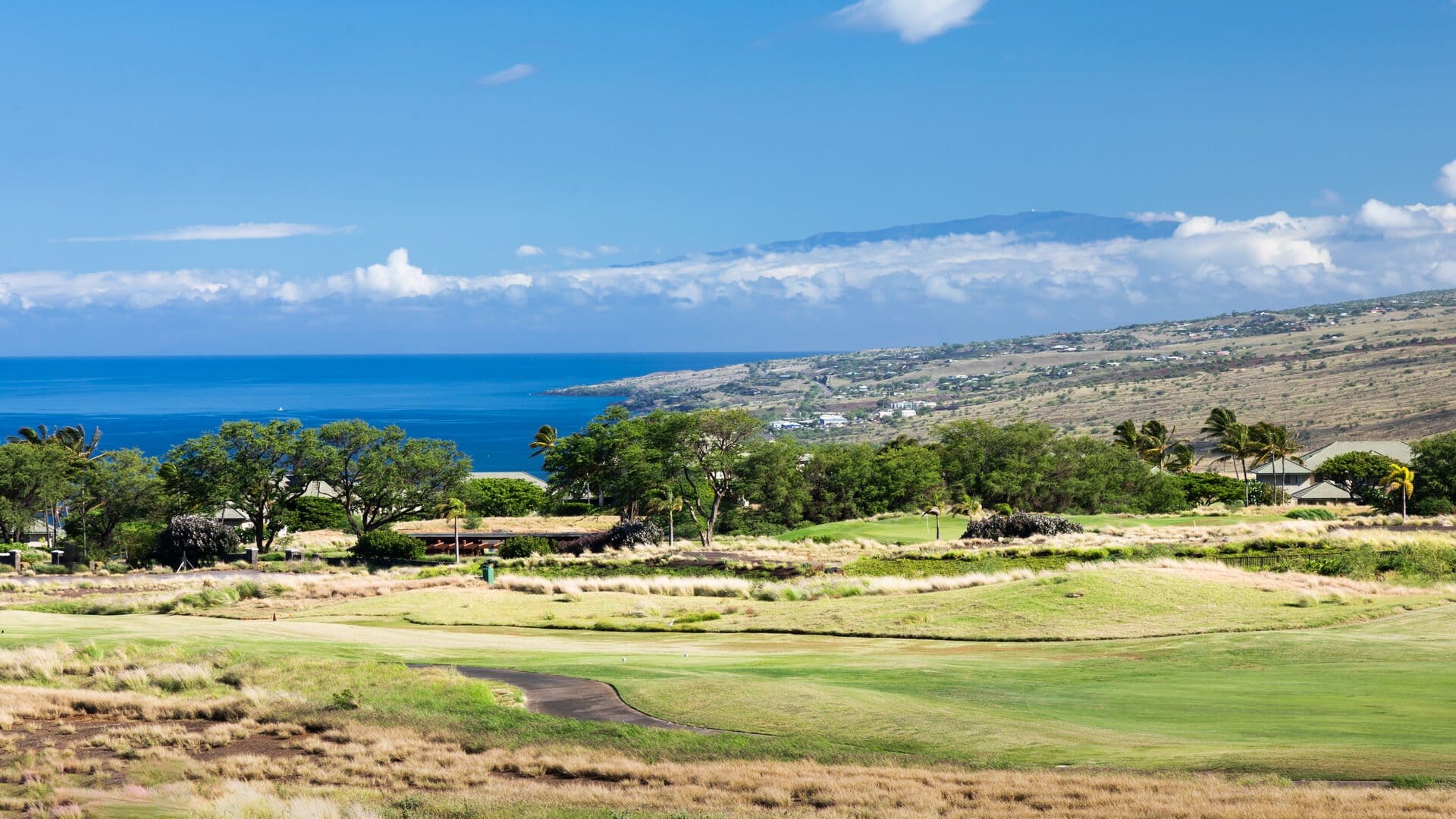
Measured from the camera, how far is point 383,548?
172ft

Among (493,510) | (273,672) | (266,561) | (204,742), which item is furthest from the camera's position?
(493,510)

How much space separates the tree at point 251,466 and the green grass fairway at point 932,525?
22439mm

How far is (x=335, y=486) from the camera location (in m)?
61.7

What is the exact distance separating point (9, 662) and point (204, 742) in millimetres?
7869

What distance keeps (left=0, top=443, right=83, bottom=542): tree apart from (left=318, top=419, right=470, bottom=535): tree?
43.9 feet

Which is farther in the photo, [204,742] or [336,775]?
[204,742]

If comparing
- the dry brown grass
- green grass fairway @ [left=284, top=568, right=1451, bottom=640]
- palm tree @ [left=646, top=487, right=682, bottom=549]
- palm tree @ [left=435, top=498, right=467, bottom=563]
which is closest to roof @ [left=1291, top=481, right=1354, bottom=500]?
palm tree @ [left=646, top=487, right=682, bottom=549]

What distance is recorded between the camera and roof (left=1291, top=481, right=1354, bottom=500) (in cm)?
8956

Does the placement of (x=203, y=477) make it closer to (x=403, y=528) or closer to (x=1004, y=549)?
(x=403, y=528)

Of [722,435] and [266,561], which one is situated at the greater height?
[722,435]

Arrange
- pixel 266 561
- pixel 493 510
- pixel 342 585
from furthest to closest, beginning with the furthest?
pixel 493 510 < pixel 266 561 < pixel 342 585

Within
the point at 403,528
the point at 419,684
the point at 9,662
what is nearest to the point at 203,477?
the point at 403,528

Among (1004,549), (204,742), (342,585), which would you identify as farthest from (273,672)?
(1004,549)

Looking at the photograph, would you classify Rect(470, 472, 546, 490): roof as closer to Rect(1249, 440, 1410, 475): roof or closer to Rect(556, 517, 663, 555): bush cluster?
Rect(556, 517, 663, 555): bush cluster
